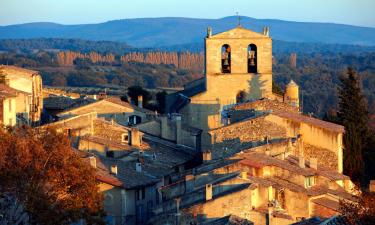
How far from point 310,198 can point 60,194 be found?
747 cm

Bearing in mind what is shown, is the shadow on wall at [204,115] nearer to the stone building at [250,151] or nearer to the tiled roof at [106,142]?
the stone building at [250,151]

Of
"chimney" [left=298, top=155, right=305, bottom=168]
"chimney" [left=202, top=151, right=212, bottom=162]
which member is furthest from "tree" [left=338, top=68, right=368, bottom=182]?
"chimney" [left=202, top=151, right=212, bottom=162]

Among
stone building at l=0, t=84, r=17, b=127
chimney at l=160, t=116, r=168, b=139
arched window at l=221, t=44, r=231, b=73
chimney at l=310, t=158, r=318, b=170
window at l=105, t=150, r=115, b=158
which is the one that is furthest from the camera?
arched window at l=221, t=44, r=231, b=73

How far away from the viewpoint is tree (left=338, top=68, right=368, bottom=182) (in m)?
42.0

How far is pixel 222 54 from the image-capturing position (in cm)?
5125

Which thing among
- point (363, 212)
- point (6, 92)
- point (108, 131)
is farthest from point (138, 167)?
point (363, 212)

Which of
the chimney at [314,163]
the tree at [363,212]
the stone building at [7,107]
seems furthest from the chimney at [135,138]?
the tree at [363,212]

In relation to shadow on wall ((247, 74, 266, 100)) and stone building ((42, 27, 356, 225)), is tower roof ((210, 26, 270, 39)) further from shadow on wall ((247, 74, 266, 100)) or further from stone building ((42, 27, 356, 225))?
shadow on wall ((247, 74, 266, 100))

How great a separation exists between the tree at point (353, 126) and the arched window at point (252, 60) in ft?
13.0

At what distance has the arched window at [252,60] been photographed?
50.7m

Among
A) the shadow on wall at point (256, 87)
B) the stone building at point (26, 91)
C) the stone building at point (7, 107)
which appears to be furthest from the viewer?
the shadow on wall at point (256, 87)

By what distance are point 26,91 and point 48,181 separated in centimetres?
2598

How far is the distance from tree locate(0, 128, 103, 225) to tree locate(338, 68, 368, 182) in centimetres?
1589

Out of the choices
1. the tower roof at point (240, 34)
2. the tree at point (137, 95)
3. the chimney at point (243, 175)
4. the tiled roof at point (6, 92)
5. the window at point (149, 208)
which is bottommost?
the tree at point (137, 95)
